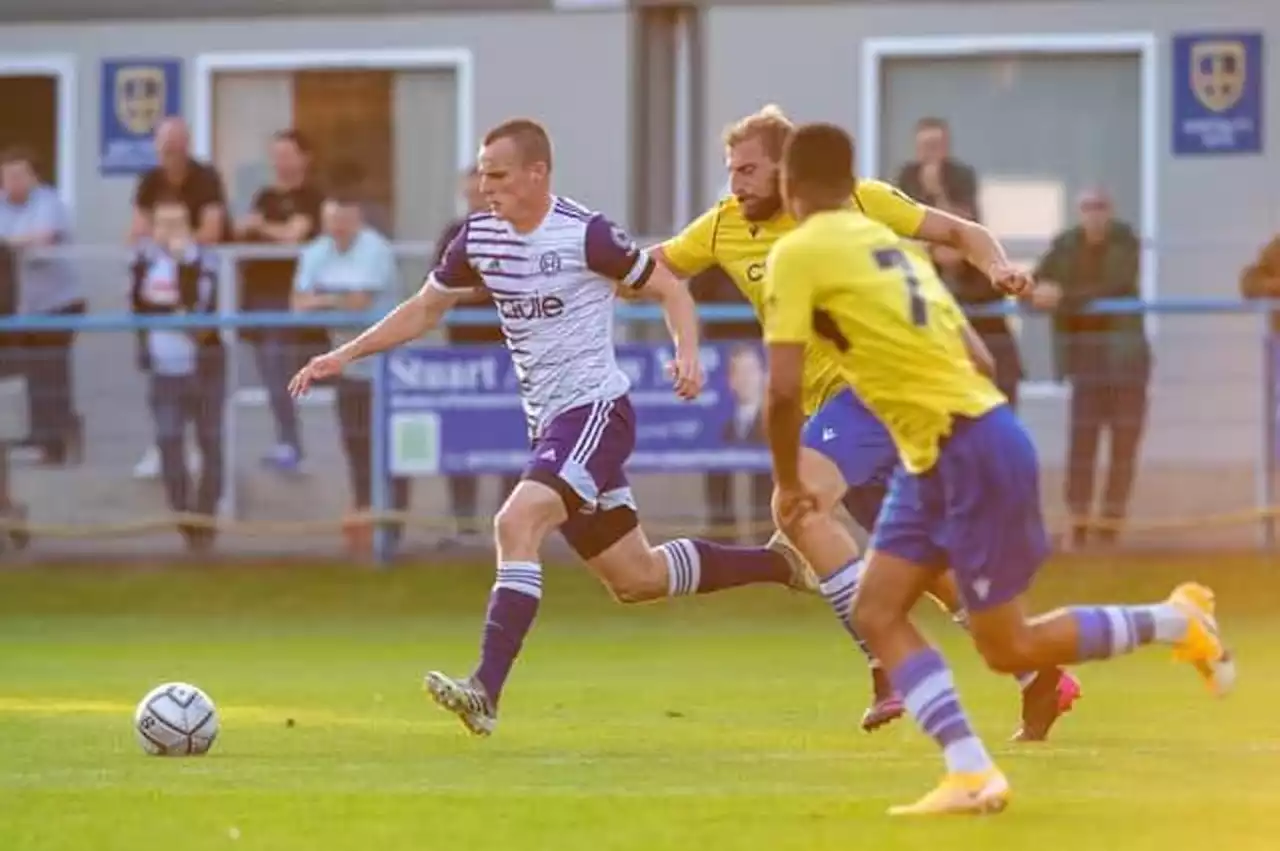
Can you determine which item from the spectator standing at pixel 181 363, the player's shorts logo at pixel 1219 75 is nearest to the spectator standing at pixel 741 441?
the spectator standing at pixel 181 363

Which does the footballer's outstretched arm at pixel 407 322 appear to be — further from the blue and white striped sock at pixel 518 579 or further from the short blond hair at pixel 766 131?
the short blond hair at pixel 766 131

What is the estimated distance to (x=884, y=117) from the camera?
2273 centimetres

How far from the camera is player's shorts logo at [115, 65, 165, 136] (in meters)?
23.6

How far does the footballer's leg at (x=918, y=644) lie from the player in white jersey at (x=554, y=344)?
8.63 ft

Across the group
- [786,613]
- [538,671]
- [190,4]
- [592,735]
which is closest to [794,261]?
[592,735]

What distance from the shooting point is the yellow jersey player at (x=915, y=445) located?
8766 millimetres

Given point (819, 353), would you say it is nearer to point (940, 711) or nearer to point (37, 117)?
point (940, 711)

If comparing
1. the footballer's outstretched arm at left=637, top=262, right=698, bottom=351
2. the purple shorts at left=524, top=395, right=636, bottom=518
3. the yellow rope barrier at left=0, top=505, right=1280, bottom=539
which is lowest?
the yellow rope barrier at left=0, top=505, right=1280, bottom=539

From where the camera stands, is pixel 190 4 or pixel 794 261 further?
pixel 190 4

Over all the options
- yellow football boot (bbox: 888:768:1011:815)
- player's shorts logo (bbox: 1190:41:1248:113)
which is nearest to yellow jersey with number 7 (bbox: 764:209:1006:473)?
yellow football boot (bbox: 888:768:1011:815)

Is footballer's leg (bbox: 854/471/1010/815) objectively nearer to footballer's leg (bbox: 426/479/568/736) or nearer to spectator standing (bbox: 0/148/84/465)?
footballer's leg (bbox: 426/479/568/736)

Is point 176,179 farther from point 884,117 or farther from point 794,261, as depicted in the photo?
point 794,261

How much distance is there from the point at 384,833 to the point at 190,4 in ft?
52.0

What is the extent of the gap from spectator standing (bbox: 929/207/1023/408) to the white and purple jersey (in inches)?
334
